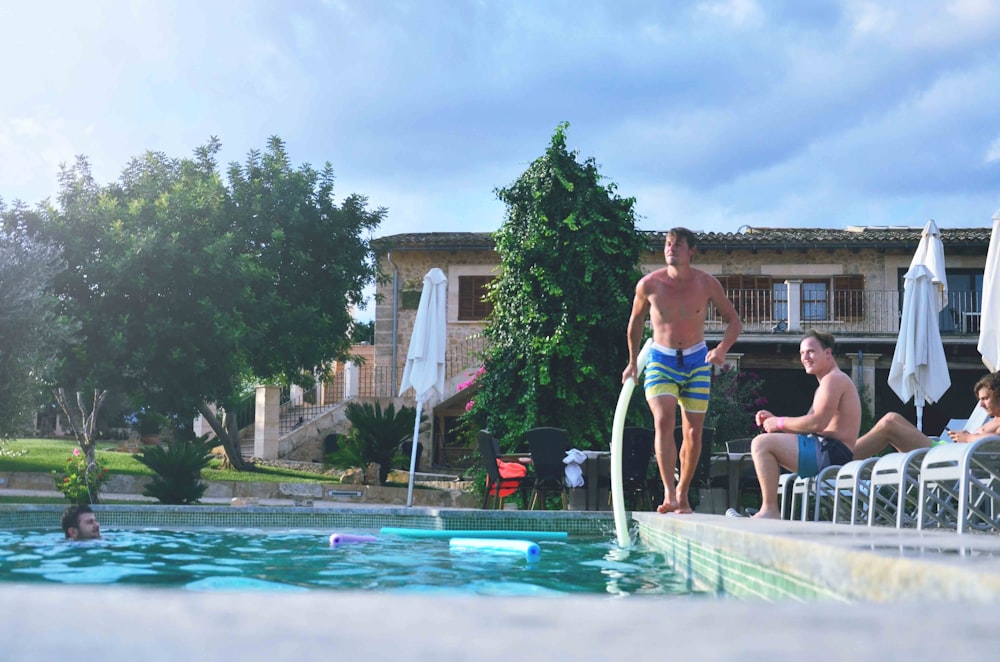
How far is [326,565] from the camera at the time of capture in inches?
230

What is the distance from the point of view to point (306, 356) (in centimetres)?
2122

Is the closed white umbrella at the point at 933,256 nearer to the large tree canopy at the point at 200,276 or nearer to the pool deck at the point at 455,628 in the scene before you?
the large tree canopy at the point at 200,276

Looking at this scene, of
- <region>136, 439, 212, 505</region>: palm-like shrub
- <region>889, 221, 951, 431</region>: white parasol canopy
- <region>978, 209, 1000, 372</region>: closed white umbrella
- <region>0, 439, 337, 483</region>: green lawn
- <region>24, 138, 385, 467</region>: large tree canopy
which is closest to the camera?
<region>978, 209, 1000, 372</region>: closed white umbrella

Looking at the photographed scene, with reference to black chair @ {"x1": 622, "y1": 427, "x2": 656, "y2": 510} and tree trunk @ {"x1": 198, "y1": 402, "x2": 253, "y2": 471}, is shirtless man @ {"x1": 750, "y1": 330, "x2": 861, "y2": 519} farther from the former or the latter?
tree trunk @ {"x1": 198, "y1": 402, "x2": 253, "y2": 471}

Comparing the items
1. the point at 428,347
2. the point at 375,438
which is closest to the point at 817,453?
the point at 428,347

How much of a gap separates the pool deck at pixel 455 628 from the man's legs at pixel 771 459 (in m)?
5.45

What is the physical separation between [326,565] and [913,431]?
385 cm

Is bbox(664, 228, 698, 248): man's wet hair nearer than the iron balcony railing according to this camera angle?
Yes

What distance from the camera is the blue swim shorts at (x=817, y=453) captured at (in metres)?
6.45

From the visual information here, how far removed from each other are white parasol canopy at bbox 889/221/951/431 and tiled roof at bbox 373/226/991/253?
34.7 feet

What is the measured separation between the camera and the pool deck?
2.71 ft

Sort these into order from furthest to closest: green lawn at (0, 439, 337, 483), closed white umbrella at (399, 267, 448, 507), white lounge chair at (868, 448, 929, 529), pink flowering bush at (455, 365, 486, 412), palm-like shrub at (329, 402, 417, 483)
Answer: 1. green lawn at (0, 439, 337, 483)
2. palm-like shrub at (329, 402, 417, 483)
3. pink flowering bush at (455, 365, 486, 412)
4. closed white umbrella at (399, 267, 448, 507)
5. white lounge chair at (868, 448, 929, 529)

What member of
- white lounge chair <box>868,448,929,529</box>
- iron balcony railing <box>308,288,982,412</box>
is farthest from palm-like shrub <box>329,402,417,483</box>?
white lounge chair <box>868,448,929,529</box>

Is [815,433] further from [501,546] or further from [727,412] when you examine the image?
[727,412]
